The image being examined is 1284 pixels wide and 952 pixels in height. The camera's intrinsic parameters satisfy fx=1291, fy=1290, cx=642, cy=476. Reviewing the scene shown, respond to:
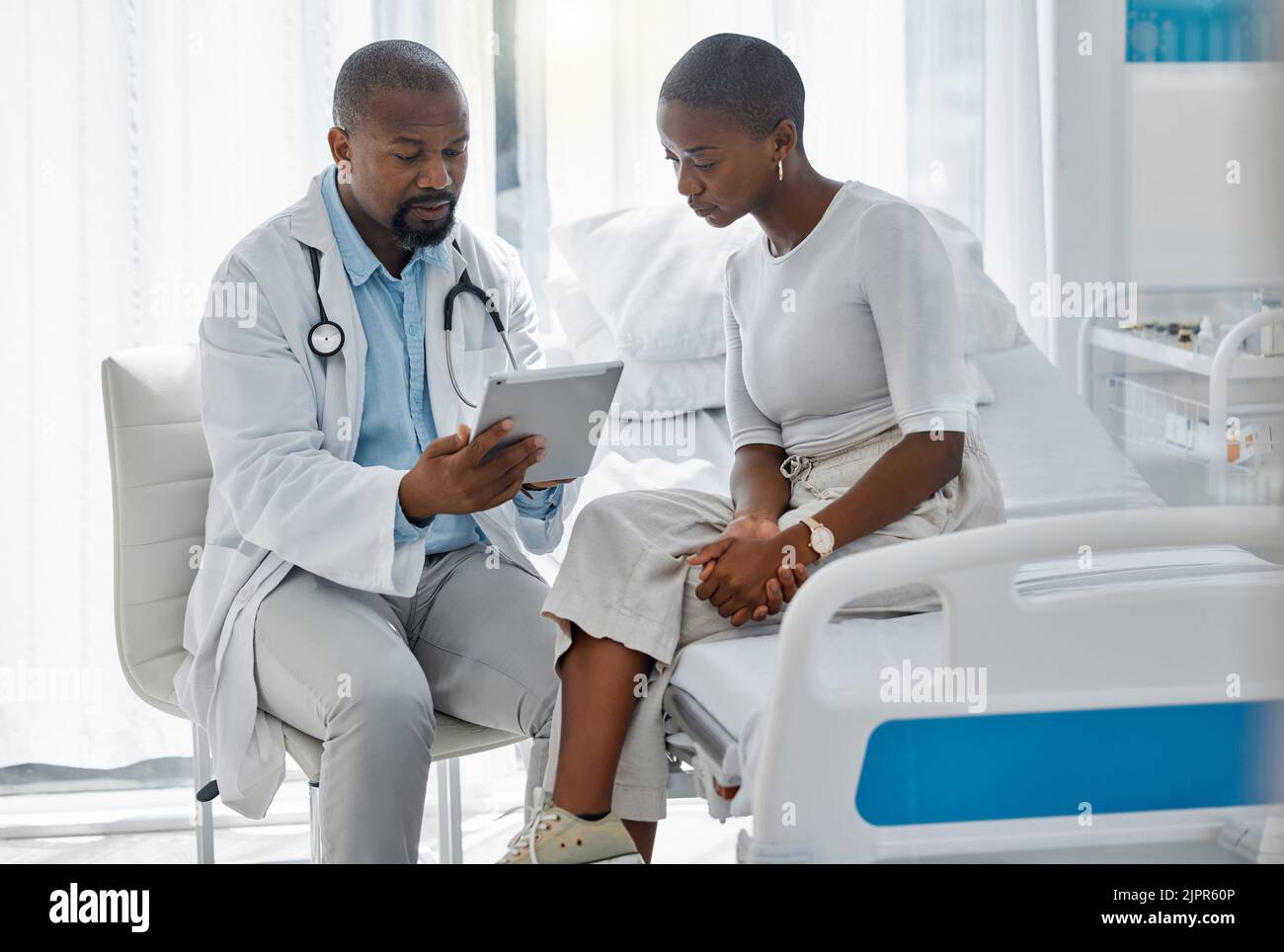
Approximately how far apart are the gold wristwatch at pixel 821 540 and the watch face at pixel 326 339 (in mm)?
631

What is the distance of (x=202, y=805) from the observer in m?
1.78

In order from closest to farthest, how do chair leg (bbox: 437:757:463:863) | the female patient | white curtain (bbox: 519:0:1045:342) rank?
the female patient < chair leg (bbox: 437:757:463:863) < white curtain (bbox: 519:0:1045:342)

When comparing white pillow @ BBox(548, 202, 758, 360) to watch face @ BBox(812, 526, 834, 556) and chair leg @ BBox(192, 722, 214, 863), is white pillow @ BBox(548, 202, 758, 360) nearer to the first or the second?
watch face @ BBox(812, 526, 834, 556)

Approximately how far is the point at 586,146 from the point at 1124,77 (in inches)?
36.9

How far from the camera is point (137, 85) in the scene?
2.20 metres

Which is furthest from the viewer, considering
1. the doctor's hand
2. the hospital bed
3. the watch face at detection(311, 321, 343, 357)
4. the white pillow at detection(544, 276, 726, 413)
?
the white pillow at detection(544, 276, 726, 413)

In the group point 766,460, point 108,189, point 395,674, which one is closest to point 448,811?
point 395,674

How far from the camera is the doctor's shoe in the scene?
3.95 feet

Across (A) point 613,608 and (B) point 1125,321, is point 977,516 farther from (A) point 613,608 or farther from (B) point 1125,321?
(B) point 1125,321

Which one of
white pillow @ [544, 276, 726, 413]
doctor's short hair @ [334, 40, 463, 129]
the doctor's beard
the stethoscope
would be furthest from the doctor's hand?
white pillow @ [544, 276, 726, 413]

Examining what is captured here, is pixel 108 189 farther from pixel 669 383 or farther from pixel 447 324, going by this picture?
pixel 669 383

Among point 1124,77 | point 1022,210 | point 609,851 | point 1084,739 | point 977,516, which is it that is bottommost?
point 609,851
